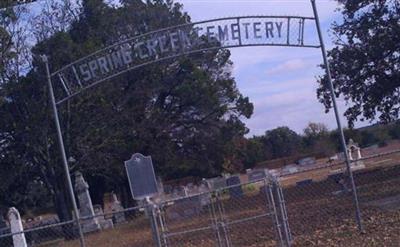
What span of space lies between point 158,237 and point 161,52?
462 centimetres

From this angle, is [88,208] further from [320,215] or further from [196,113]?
[320,215]

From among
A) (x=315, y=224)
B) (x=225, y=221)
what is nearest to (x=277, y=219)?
(x=225, y=221)

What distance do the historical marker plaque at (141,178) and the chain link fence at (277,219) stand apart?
32 cm

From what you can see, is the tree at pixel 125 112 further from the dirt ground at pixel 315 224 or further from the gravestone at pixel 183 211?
the gravestone at pixel 183 211

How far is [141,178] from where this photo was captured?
15.3 meters

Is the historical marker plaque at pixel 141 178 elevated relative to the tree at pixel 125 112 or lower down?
lower down

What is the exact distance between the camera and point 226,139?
51.3 m

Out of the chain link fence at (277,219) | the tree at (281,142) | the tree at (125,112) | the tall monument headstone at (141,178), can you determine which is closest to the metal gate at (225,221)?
the chain link fence at (277,219)

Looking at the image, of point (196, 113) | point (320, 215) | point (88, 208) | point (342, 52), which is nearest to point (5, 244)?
point (88, 208)

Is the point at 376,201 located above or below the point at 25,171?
below

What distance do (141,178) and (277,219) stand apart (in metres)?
2.50

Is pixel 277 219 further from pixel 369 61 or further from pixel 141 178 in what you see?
pixel 369 61

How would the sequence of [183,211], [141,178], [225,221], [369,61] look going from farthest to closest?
[369,61]
[183,211]
[225,221]
[141,178]

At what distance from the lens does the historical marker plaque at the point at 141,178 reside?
49.9 ft
